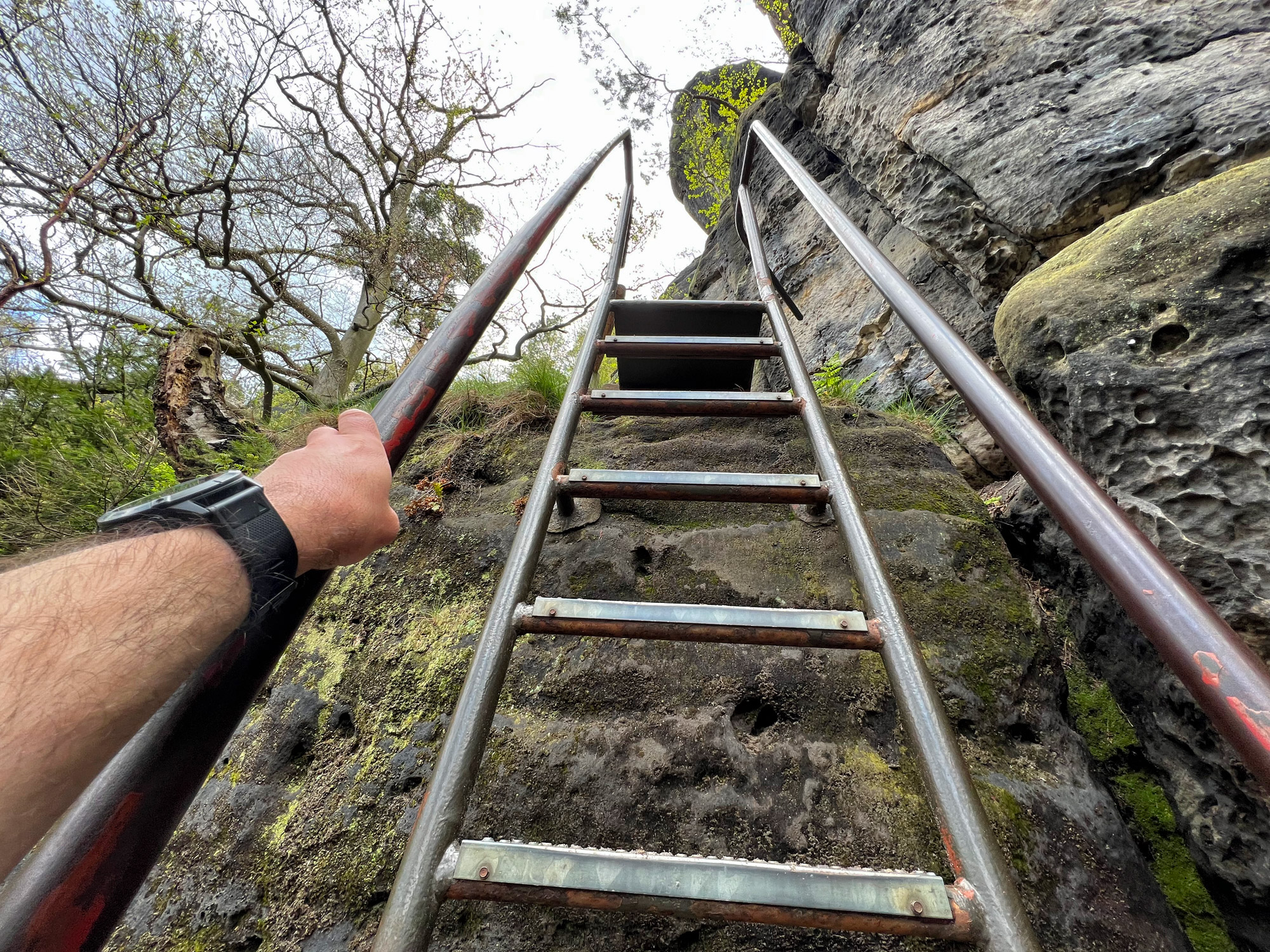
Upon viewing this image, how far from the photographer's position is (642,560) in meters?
1.58

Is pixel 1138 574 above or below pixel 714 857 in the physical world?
above

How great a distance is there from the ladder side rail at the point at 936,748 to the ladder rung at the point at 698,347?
2.38 ft

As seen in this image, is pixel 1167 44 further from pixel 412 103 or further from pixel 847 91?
pixel 412 103

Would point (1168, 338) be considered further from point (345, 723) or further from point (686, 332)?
point (345, 723)

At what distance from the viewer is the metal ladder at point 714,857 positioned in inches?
25.0

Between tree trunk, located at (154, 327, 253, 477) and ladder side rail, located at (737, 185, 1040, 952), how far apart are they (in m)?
3.33

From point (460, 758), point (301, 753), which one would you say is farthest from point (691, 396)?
point (301, 753)

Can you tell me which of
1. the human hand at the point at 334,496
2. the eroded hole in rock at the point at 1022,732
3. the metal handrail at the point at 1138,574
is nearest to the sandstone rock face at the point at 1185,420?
the eroded hole in rock at the point at 1022,732

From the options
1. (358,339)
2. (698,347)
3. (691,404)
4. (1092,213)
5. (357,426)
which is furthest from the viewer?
(358,339)

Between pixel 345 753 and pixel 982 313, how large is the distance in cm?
300

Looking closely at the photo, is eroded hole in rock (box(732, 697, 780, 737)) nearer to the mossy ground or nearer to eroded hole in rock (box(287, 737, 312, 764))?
the mossy ground

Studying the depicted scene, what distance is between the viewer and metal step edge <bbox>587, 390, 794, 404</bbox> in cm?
154

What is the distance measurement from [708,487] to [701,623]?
41cm

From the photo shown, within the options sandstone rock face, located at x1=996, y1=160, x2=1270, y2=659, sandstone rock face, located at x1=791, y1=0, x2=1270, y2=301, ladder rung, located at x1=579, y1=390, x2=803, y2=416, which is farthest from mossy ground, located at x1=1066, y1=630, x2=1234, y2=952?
sandstone rock face, located at x1=791, y1=0, x2=1270, y2=301
